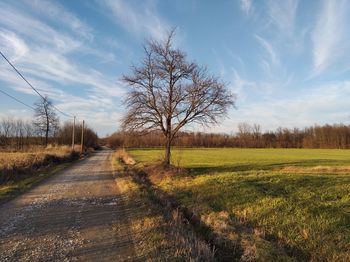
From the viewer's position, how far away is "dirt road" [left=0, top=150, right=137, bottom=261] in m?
6.12

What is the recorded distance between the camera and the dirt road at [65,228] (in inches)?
241

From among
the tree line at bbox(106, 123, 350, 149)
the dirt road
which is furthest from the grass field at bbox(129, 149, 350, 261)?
the tree line at bbox(106, 123, 350, 149)

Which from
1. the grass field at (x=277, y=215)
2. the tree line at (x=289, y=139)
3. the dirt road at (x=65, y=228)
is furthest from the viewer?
the tree line at (x=289, y=139)

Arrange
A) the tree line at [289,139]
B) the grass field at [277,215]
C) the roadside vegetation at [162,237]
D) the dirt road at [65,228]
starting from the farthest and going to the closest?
the tree line at [289,139] → the grass field at [277,215] → the roadside vegetation at [162,237] → the dirt road at [65,228]

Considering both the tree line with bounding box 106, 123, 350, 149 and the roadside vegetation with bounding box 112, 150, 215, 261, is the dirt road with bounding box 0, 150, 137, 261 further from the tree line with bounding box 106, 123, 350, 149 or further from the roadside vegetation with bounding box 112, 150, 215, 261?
the tree line with bounding box 106, 123, 350, 149

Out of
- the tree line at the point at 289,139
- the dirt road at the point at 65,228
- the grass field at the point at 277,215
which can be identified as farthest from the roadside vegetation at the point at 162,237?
the tree line at the point at 289,139

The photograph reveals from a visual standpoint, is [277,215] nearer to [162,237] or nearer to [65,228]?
[162,237]

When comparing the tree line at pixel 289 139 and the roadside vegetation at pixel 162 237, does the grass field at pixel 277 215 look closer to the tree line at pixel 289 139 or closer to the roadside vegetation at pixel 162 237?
the roadside vegetation at pixel 162 237

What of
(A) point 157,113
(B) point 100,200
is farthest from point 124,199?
(A) point 157,113

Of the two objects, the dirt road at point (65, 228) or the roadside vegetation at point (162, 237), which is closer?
the dirt road at point (65, 228)

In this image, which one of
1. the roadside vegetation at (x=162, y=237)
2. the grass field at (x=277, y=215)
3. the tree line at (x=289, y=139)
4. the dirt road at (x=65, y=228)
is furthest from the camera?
the tree line at (x=289, y=139)

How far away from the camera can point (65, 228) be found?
8.01 metres

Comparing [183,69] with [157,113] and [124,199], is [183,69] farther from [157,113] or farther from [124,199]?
[124,199]

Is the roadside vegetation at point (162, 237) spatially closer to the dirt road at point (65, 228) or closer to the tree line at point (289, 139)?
the dirt road at point (65, 228)
